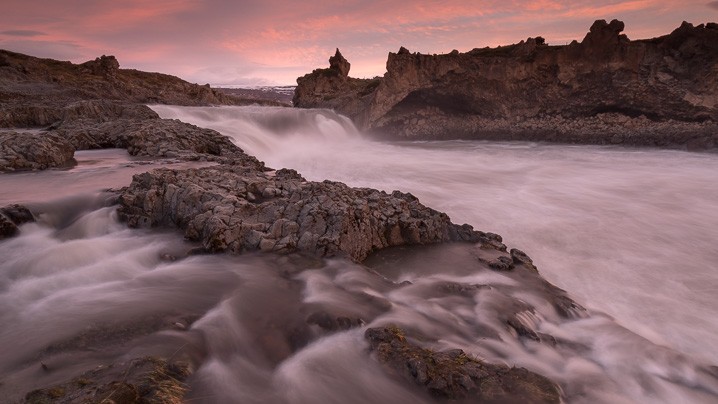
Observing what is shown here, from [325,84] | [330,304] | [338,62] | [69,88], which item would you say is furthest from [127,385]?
[338,62]

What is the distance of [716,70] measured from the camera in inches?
706

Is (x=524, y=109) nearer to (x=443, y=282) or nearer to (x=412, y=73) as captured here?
(x=412, y=73)

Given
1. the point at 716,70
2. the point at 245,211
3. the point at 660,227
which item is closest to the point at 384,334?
the point at 245,211

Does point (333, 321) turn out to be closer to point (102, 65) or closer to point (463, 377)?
point (463, 377)

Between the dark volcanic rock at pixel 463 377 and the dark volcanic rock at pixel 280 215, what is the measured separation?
243 cm

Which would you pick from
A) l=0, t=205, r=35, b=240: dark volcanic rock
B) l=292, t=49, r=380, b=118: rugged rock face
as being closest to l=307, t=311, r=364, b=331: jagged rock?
l=0, t=205, r=35, b=240: dark volcanic rock

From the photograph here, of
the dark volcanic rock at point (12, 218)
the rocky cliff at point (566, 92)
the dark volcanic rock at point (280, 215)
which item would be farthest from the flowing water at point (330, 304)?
the rocky cliff at point (566, 92)

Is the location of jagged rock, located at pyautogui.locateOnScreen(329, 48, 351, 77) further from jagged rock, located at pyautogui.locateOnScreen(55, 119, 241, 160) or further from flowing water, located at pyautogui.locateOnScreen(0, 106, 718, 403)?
flowing water, located at pyautogui.locateOnScreen(0, 106, 718, 403)

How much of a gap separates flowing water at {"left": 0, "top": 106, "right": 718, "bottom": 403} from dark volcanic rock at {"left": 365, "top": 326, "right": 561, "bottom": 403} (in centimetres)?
19

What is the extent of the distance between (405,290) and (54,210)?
6.76 metres

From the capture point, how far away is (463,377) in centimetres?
351

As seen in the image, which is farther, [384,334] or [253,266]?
[253,266]

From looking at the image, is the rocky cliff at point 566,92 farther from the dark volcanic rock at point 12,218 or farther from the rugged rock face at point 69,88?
the dark volcanic rock at point 12,218

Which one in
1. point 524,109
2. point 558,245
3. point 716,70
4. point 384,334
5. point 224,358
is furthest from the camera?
point 524,109
